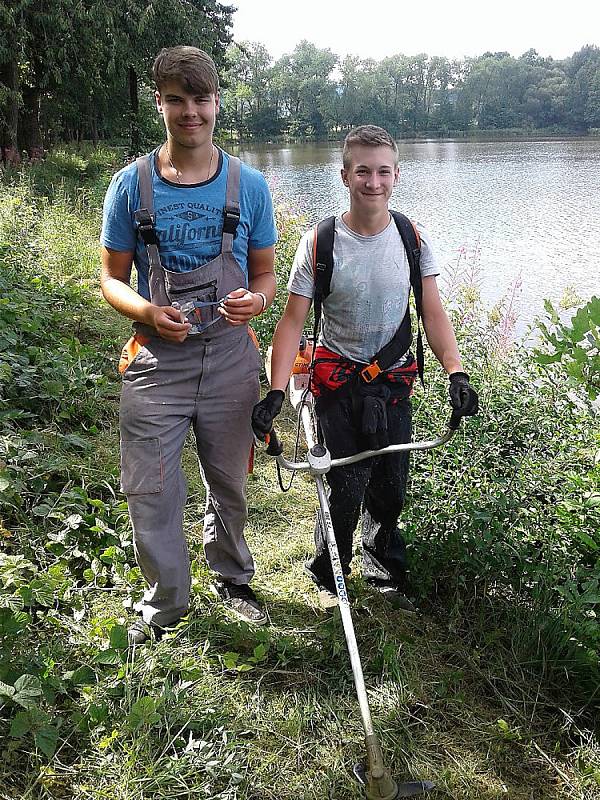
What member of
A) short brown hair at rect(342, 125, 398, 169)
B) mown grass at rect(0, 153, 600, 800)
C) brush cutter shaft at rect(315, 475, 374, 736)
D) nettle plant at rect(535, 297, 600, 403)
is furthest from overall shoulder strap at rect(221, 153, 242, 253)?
mown grass at rect(0, 153, 600, 800)

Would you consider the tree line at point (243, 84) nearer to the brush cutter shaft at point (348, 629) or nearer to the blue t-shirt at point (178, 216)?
the blue t-shirt at point (178, 216)

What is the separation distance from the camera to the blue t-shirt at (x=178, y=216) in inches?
100.0

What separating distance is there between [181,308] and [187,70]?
0.83 metres

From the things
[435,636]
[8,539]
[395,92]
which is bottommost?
[435,636]

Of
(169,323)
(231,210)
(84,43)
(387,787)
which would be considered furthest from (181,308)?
(84,43)

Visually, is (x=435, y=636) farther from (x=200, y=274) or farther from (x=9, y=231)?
(x=9, y=231)

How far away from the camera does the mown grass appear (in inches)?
94.9

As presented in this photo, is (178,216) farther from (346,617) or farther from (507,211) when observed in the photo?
(507,211)

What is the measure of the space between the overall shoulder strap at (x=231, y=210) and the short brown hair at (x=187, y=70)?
30cm

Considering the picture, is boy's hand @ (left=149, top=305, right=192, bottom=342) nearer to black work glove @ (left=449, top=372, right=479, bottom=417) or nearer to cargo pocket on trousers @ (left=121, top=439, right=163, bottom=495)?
cargo pocket on trousers @ (left=121, top=439, right=163, bottom=495)

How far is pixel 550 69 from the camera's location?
51688 millimetres

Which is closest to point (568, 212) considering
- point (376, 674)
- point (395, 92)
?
point (376, 674)

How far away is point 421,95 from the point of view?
204ft

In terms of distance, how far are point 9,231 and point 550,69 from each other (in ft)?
176
